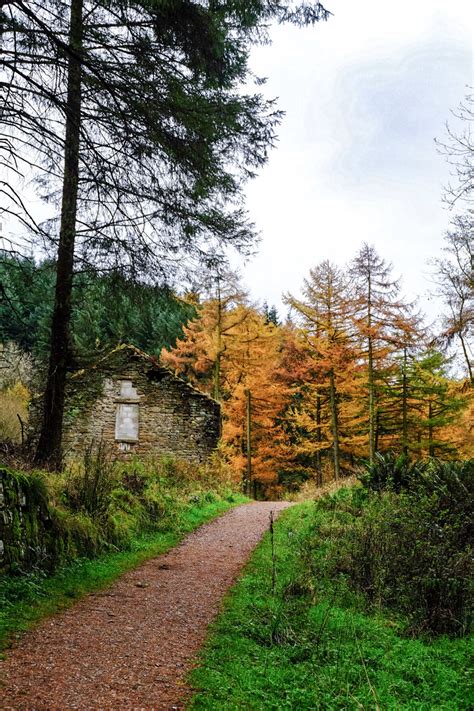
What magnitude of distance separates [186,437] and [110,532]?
Result: 34.0 ft

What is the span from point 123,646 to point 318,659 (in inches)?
63.0

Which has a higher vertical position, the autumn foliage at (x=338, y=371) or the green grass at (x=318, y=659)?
the autumn foliage at (x=338, y=371)

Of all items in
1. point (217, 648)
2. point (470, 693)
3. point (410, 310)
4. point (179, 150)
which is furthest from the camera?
point (410, 310)

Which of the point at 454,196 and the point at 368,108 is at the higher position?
the point at 368,108

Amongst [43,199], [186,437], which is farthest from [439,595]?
[186,437]

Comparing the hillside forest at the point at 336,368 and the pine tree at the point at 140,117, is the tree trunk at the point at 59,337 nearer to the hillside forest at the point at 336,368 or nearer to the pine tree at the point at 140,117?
the pine tree at the point at 140,117

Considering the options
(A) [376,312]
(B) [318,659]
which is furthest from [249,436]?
(B) [318,659]

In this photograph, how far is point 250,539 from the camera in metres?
9.56

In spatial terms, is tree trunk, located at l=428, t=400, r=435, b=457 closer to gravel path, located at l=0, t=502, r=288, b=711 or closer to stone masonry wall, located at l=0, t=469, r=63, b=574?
gravel path, located at l=0, t=502, r=288, b=711

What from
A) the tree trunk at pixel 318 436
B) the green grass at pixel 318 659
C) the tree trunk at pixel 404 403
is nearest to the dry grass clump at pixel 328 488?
the tree trunk at pixel 318 436

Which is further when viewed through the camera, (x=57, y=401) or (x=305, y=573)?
(x=57, y=401)

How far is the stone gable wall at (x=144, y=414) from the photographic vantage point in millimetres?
Answer: 17562

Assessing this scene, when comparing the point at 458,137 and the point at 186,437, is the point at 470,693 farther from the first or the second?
the point at 186,437

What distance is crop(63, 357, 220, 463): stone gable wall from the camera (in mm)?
17562
